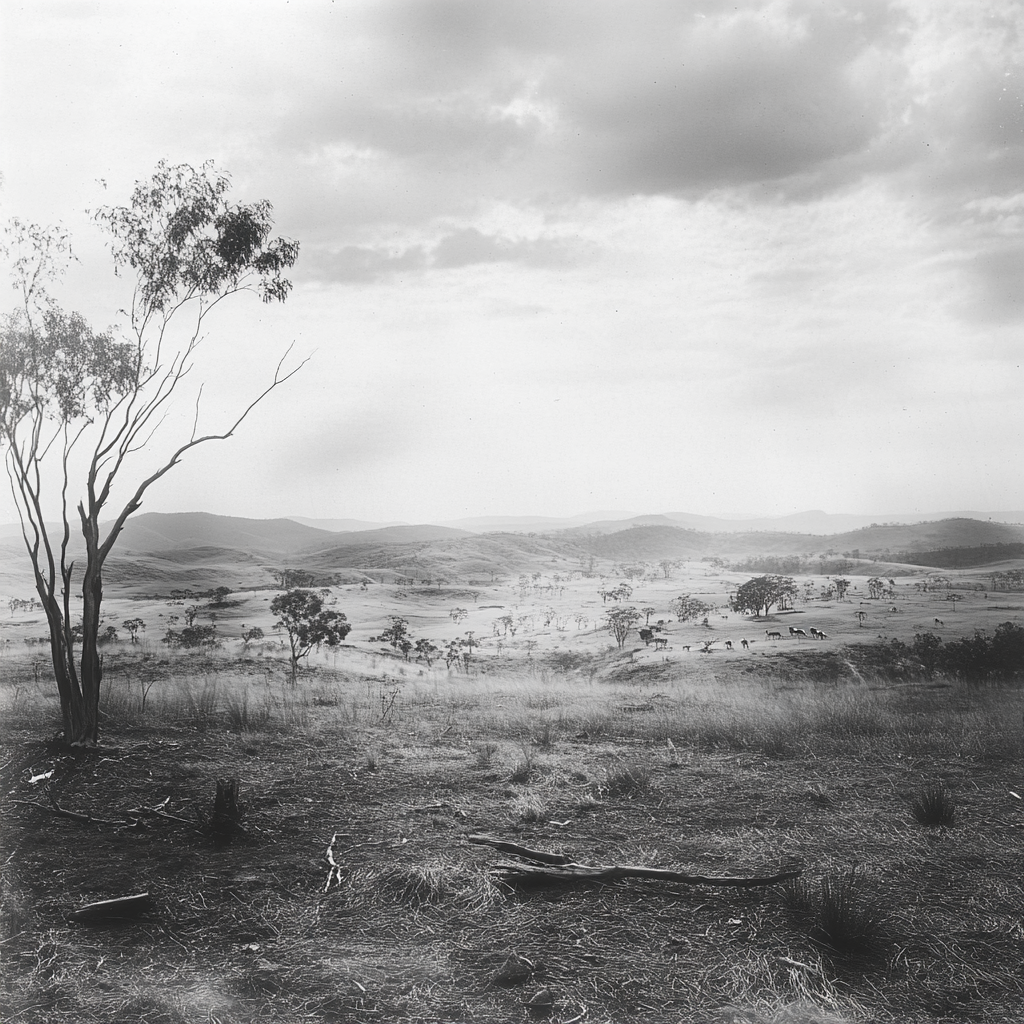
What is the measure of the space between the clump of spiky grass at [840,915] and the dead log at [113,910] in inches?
150

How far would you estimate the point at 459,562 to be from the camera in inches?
2499

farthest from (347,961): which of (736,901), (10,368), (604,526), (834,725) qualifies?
(604,526)

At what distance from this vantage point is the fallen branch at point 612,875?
4207 millimetres

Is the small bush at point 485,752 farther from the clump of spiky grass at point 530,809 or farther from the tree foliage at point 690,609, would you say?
the tree foliage at point 690,609

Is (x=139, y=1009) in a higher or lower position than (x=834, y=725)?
higher

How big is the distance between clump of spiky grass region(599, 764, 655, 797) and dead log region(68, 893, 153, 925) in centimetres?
388

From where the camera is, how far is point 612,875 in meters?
4.34

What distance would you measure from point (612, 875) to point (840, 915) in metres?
1.37

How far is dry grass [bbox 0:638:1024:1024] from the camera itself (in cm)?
314

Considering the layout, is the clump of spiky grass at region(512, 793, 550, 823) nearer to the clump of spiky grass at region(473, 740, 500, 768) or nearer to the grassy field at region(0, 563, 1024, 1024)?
the grassy field at region(0, 563, 1024, 1024)

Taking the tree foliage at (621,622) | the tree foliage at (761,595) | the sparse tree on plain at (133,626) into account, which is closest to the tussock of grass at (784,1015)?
the sparse tree on plain at (133,626)

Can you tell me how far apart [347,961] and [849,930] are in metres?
2.65

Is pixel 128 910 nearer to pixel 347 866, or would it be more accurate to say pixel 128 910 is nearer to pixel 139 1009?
pixel 139 1009

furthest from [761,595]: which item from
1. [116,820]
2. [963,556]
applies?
[116,820]
